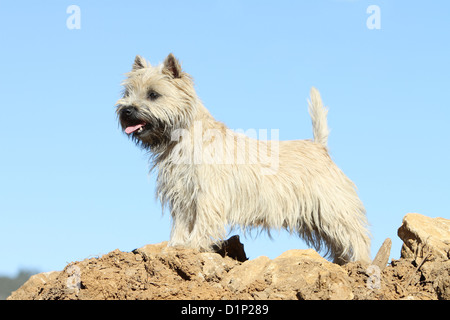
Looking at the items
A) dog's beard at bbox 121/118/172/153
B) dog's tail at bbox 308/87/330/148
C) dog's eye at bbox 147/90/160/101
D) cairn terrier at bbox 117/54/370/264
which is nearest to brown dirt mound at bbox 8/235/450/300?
cairn terrier at bbox 117/54/370/264

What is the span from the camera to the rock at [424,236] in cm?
671

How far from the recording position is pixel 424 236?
271 inches

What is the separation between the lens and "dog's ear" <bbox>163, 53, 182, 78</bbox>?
7.34 metres

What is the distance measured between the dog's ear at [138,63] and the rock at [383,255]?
392 cm

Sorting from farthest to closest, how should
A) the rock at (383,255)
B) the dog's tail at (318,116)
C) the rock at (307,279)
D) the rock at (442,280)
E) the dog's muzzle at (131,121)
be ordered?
the dog's tail at (318,116), the dog's muzzle at (131,121), the rock at (383,255), the rock at (442,280), the rock at (307,279)

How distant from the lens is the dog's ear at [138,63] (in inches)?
307

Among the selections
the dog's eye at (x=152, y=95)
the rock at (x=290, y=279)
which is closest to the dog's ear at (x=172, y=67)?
the dog's eye at (x=152, y=95)

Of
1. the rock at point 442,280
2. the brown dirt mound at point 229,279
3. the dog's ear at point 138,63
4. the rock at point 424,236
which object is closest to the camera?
the brown dirt mound at point 229,279

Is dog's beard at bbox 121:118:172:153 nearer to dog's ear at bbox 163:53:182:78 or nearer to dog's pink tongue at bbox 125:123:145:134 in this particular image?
dog's pink tongue at bbox 125:123:145:134

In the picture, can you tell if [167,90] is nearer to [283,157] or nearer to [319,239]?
[283,157]

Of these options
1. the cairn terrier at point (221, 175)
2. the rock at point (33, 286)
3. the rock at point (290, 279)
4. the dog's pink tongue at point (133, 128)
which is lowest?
the rock at point (33, 286)

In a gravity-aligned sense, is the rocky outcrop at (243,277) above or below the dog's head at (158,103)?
below

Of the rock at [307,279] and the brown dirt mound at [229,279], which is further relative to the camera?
the brown dirt mound at [229,279]

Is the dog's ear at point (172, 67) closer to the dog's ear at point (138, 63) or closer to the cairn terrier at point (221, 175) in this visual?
the cairn terrier at point (221, 175)
